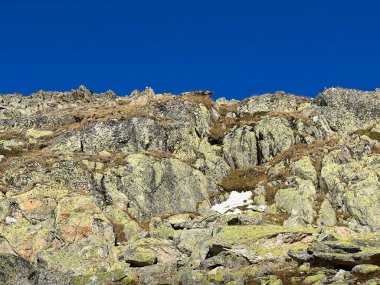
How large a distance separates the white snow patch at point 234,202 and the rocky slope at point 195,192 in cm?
22

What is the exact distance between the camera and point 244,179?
187 ft

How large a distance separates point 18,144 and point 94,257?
41776 millimetres

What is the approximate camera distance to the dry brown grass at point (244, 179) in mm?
54719

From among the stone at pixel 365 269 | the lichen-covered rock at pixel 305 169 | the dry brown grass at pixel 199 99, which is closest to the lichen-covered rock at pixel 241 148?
the lichen-covered rock at pixel 305 169

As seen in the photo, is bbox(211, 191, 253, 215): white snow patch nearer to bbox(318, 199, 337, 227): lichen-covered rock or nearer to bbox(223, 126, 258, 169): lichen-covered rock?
bbox(318, 199, 337, 227): lichen-covered rock

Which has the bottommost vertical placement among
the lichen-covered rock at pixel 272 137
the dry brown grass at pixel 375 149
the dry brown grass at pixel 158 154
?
the dry brown grass at pixel 375 149

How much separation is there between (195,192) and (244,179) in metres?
7.71

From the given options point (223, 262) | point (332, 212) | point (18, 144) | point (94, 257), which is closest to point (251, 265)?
point (223, 262)

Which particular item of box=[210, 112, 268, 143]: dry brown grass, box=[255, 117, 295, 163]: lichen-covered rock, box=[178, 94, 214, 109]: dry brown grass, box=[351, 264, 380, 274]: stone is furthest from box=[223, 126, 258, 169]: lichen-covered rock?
box=[351, 264, 380, 274]: stone

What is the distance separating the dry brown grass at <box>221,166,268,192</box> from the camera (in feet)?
180

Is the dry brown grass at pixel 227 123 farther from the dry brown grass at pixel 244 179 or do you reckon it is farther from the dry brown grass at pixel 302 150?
the dry brown grass at pixel 302 150

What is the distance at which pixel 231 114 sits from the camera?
75562 mm

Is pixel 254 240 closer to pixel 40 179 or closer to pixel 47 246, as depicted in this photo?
pixel 47 246

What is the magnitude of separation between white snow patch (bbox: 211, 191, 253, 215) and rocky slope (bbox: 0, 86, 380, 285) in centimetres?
22
